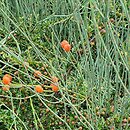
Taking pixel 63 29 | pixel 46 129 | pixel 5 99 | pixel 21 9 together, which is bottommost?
pixel 46 129

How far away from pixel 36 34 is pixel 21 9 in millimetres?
194

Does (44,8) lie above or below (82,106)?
above

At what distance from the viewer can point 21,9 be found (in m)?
1.99

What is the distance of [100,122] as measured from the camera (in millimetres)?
1456

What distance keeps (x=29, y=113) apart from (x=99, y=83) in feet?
1.10

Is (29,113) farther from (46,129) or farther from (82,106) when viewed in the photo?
(82,106)

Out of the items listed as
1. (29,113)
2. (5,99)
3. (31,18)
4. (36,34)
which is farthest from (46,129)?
(31,18)

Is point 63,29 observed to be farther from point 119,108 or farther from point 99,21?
point 119,108

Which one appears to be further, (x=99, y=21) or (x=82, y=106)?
(x=99, y=21)

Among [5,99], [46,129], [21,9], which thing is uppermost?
[21,9]

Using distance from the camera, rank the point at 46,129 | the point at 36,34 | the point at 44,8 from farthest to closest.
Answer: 1. the point at 44,8
2. the point at 36,34
3. the point at 46,129

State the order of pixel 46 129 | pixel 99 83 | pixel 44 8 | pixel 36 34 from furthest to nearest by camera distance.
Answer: pixel 44 8, pixel 36 34, pixel 46 129, pixel 99 83

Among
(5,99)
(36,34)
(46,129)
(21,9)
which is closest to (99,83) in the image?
(46,129)

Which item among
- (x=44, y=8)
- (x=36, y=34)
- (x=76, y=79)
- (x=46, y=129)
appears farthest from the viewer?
(x=44, y=8)
